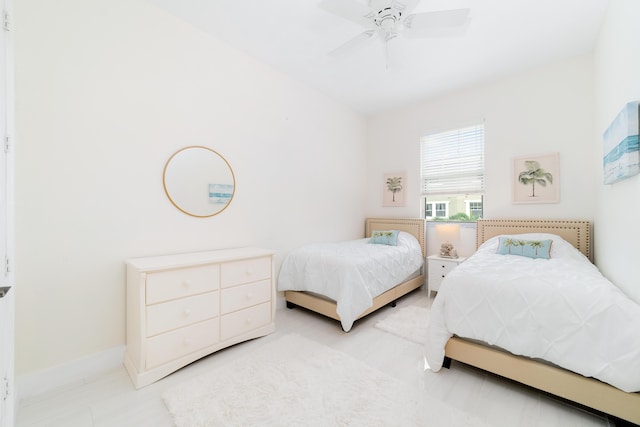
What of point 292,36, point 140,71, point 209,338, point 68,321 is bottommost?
point 209,338

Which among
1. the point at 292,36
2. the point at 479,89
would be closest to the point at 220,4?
the point at 292,36

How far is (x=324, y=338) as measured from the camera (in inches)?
98.2

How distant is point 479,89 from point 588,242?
2.32 metres

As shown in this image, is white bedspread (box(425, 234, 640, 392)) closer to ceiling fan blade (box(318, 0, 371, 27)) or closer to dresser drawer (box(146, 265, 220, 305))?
dresser drawer (box(146, 265, 220, 305))

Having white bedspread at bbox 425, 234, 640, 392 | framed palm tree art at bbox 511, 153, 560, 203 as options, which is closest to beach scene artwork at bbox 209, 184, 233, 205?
white bedspread at bbox 425, 234, 640, 392

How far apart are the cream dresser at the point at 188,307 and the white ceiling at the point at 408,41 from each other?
220 cm

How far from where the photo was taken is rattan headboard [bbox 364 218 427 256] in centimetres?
403

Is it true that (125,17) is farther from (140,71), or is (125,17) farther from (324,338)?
(324,338)

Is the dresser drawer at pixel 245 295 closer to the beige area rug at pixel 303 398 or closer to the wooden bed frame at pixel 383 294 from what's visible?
the beige area rug at pixel 303 398

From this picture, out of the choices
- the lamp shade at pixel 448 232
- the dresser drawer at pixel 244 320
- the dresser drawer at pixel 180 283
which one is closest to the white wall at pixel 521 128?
the lamp shade at pixel 448 232

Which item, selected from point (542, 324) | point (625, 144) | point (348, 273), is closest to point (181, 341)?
point (348, 273)

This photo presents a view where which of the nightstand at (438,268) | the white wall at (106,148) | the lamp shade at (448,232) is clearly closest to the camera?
the white wall at (106,148)

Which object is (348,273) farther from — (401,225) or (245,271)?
(401,225)

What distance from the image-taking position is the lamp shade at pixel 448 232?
365 centimetres
